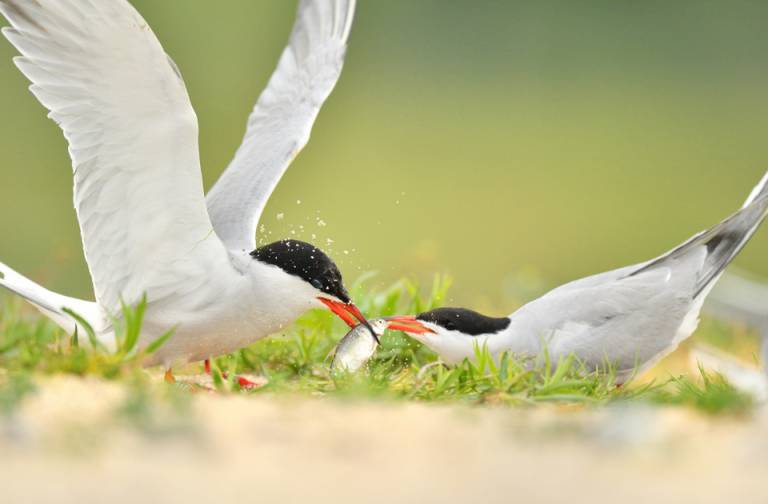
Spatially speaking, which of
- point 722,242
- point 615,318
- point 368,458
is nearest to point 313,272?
point 615,318

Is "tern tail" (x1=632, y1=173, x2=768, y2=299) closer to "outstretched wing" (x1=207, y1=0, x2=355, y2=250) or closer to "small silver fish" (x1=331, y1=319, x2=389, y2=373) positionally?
"small silver fish" (x1=331, y1=319, x2=389, y2=373)

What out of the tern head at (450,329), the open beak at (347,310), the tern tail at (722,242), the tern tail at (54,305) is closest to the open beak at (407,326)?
the tern head at (450,329)

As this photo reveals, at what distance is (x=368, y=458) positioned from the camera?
2486mm

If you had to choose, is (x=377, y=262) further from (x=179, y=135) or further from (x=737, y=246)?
(x=179, y=135)

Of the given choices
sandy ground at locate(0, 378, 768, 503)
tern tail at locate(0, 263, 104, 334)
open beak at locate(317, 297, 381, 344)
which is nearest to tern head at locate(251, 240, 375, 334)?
open beak at locate(317, 297, 381, 344)

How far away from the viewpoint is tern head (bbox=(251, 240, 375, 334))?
175 inches

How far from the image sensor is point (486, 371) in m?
4.38

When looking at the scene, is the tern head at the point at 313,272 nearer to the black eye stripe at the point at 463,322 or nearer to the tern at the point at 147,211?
the tern at the point at 147,211

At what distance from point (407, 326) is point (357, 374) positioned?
1.27 feet

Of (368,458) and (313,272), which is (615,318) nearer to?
(313,272)

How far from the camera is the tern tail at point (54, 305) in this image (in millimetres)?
4570

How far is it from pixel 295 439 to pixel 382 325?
79.5 inches

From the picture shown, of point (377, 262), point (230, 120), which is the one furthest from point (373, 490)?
point (230, 120)

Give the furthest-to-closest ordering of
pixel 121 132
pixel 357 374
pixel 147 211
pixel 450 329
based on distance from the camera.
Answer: pixel 450 329 < pixel 357 374 < pixel 147 211 < pixel 121 132
